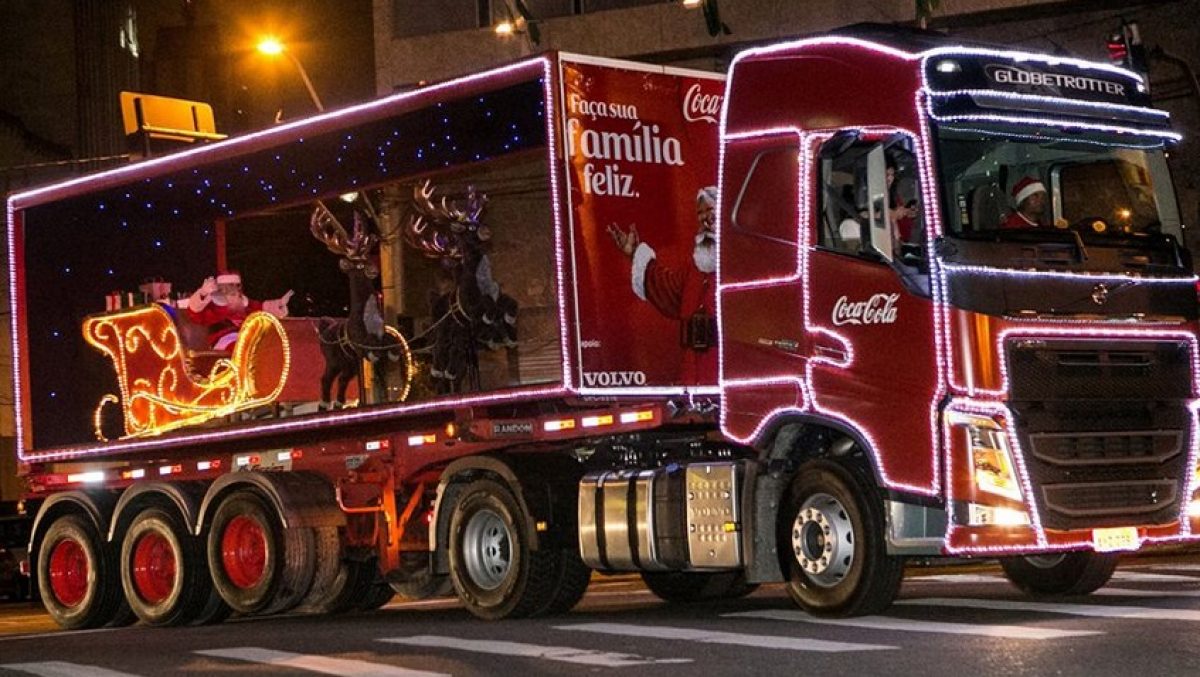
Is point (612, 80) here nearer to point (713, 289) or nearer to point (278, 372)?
point (713, 289)

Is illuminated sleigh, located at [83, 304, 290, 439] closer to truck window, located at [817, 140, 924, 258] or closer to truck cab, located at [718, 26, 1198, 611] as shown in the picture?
truck cab, located at [718, 26, 1198, 611]

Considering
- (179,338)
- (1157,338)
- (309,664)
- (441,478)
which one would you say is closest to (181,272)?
(179,338)

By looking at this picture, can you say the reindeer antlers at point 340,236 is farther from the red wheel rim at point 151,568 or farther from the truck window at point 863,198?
the truck window at point 863,198

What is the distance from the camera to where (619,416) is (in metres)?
15.1

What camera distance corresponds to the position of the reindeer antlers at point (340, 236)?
733 inches

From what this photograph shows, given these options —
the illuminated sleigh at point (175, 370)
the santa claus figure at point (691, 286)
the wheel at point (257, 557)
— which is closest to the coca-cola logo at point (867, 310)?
the santa claus figure at point (691, 286)

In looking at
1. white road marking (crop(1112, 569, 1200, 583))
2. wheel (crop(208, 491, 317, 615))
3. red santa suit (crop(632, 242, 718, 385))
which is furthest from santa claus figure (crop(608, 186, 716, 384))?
wheel (crop(208, 491, 317, 615))

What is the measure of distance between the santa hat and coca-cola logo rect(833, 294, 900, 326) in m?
1.07

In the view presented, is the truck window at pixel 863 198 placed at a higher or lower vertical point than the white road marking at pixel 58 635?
higher

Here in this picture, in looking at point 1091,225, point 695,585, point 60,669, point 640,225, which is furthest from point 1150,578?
point 60,669

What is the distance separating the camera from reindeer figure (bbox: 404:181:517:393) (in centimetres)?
1686

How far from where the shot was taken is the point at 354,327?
18.5 metres

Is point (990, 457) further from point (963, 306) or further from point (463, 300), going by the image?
point (463, 300)

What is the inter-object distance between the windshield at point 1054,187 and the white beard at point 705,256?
115 inches
